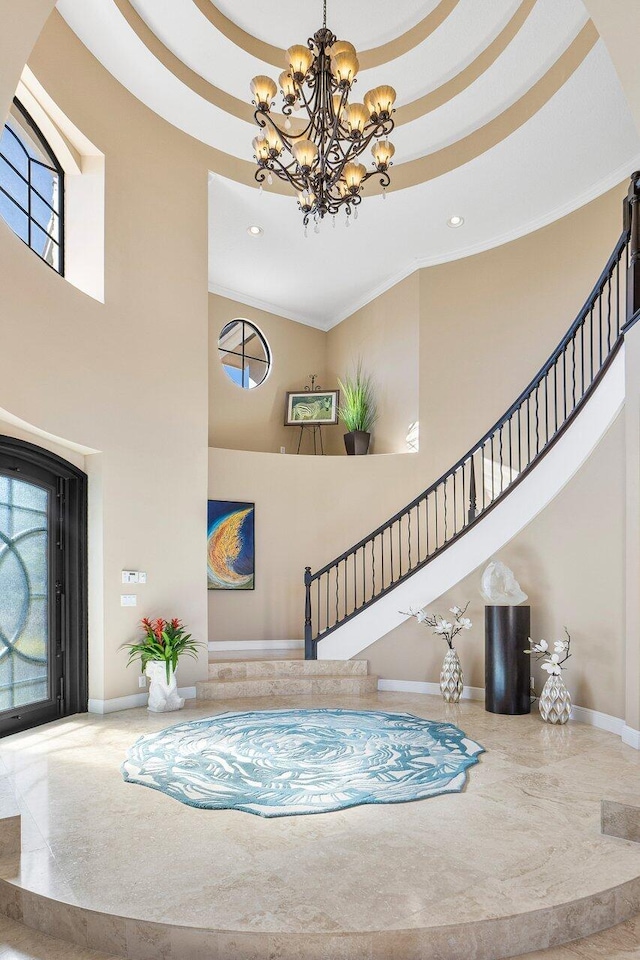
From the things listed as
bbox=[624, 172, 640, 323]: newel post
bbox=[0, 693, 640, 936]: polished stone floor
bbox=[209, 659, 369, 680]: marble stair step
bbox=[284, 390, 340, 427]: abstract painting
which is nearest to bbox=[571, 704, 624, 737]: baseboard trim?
bbox=[0, 693, 640, 936]: polished stone floor

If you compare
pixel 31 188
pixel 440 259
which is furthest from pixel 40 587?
pixel 440 259

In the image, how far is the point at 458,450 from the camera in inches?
337

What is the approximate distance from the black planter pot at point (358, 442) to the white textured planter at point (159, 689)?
13.7 ft

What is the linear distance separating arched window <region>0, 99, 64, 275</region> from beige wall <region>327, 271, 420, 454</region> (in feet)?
15.1

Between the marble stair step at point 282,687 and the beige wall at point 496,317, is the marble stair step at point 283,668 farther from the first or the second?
the beige wall at point 496,317

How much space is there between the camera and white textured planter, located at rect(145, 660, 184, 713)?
20.1 ft

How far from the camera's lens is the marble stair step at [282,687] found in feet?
22.2

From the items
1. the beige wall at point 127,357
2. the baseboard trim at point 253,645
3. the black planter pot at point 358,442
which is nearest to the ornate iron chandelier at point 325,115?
the beige wall at point 127,357

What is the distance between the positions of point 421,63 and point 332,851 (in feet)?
21.7

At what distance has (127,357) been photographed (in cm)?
640

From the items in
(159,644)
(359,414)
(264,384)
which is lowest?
(159,644)

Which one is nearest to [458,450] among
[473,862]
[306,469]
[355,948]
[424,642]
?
[306,469]

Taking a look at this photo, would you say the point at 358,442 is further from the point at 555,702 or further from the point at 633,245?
the point at 633,245

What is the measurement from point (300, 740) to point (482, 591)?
2211mm
